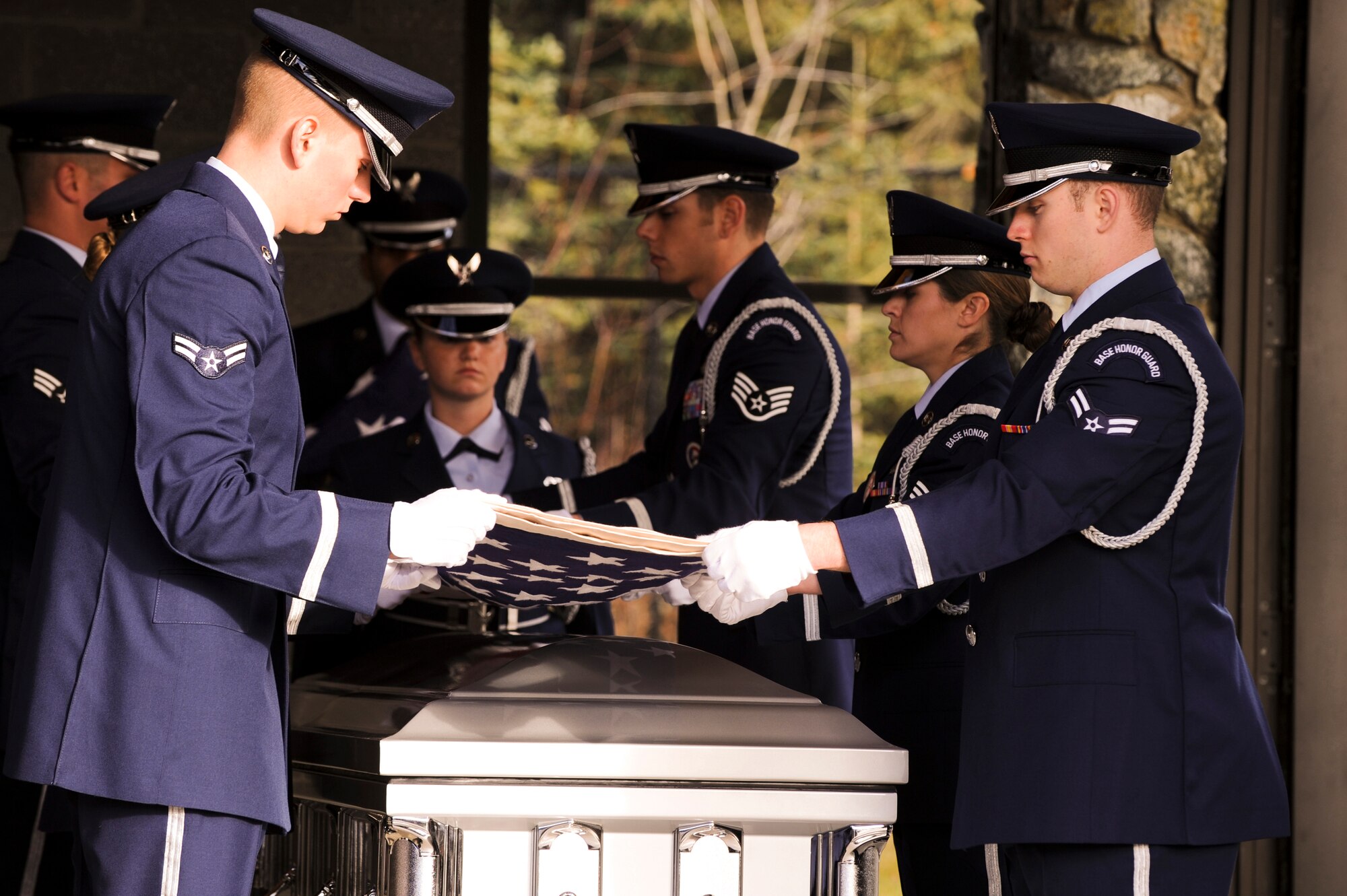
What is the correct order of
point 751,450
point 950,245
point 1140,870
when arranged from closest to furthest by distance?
1. point 1140,870
2. point 950,245
3. point 751,450

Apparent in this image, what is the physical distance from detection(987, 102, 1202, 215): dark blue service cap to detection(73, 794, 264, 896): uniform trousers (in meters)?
1.54

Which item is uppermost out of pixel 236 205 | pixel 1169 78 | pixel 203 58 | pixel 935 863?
pixel 203 58

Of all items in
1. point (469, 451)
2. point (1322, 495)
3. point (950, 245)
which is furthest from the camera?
point (469, 451)

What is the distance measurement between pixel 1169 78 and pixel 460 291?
1.78 meters

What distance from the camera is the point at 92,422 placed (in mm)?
2250

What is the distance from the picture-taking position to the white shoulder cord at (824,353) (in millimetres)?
3604

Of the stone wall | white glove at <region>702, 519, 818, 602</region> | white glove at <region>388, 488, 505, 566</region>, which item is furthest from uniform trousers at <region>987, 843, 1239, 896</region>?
the stone wall

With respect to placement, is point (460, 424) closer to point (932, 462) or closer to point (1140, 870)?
point (932, 462)

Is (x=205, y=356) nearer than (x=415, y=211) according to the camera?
Yes

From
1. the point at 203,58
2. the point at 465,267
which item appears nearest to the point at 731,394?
the point at 465,267

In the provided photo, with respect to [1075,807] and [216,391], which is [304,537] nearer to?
[216,391]

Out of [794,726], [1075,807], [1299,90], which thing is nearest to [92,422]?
[794,726]

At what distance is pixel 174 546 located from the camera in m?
2.16

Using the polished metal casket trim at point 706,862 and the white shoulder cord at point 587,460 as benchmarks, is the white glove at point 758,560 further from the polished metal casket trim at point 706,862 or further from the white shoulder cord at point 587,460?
the white shoulder cord at point 587,460
